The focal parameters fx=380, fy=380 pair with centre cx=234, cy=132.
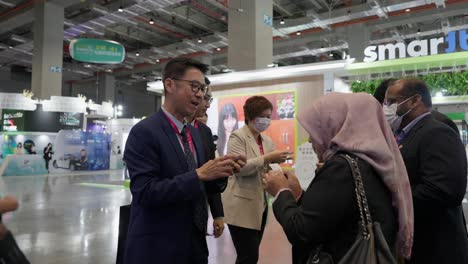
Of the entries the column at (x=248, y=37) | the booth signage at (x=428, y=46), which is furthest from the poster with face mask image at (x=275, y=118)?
the booth signage at (x=428, y=46)

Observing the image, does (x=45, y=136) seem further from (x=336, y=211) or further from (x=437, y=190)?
(x=336, y=211)

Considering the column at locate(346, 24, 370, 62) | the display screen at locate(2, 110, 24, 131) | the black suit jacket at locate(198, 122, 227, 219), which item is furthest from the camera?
the display screen at locate(2, 110, 24, 131)

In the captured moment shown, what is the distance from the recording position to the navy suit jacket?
1.48m

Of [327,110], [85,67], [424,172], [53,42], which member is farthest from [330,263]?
[85,67]

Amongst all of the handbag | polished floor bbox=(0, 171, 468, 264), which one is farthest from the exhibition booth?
the handbag

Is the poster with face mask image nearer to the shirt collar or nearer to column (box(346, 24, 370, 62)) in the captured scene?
the shirt collar

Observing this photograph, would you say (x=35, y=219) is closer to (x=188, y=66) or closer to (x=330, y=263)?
(x=188, y=66)

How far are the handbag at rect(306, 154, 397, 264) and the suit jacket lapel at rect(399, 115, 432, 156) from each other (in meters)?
0.85

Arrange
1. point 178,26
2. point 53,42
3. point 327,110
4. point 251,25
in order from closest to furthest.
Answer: point 327,110 → point 251,25 → point 53,42 → point 178,26

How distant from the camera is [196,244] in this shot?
1.63 metres

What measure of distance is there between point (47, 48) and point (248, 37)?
31.6ft

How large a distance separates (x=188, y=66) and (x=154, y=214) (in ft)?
2.24

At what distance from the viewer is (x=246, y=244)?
2.50 meters

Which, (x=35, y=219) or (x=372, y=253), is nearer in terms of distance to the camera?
(x=372, y=253)
